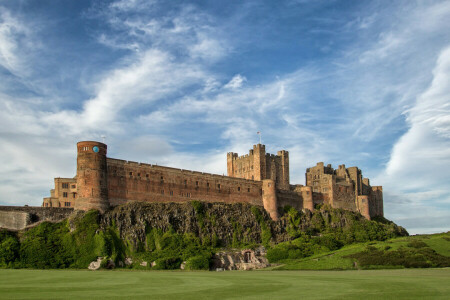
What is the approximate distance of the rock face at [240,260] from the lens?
7481 cm

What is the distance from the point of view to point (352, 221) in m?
102

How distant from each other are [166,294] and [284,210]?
2674 inches

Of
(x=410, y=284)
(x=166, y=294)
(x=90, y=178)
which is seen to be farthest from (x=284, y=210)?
(x=166, y=294)

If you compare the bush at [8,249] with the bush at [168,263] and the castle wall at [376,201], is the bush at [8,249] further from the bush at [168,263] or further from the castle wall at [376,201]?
the castle wall at [376,201]

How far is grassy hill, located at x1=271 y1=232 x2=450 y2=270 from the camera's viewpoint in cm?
6738

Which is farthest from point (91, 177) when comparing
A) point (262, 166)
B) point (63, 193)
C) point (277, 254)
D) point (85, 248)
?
point (262, 166)

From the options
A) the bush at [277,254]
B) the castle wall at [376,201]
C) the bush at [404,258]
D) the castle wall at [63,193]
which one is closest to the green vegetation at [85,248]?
the bush at [277,254]

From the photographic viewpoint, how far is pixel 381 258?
227ft

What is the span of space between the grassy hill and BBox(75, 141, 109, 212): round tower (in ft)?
92.1

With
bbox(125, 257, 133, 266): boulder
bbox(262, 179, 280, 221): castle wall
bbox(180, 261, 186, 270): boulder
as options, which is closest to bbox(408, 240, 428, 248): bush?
bbox(262, 179, 280, 221): castle wall

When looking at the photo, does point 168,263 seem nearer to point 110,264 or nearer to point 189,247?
point 189,247

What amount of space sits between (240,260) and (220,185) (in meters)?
19.7

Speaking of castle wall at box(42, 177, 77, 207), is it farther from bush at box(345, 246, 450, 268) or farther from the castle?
bush at box(345, 246, 450, 268)

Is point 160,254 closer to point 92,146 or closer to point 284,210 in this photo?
point 92,146
